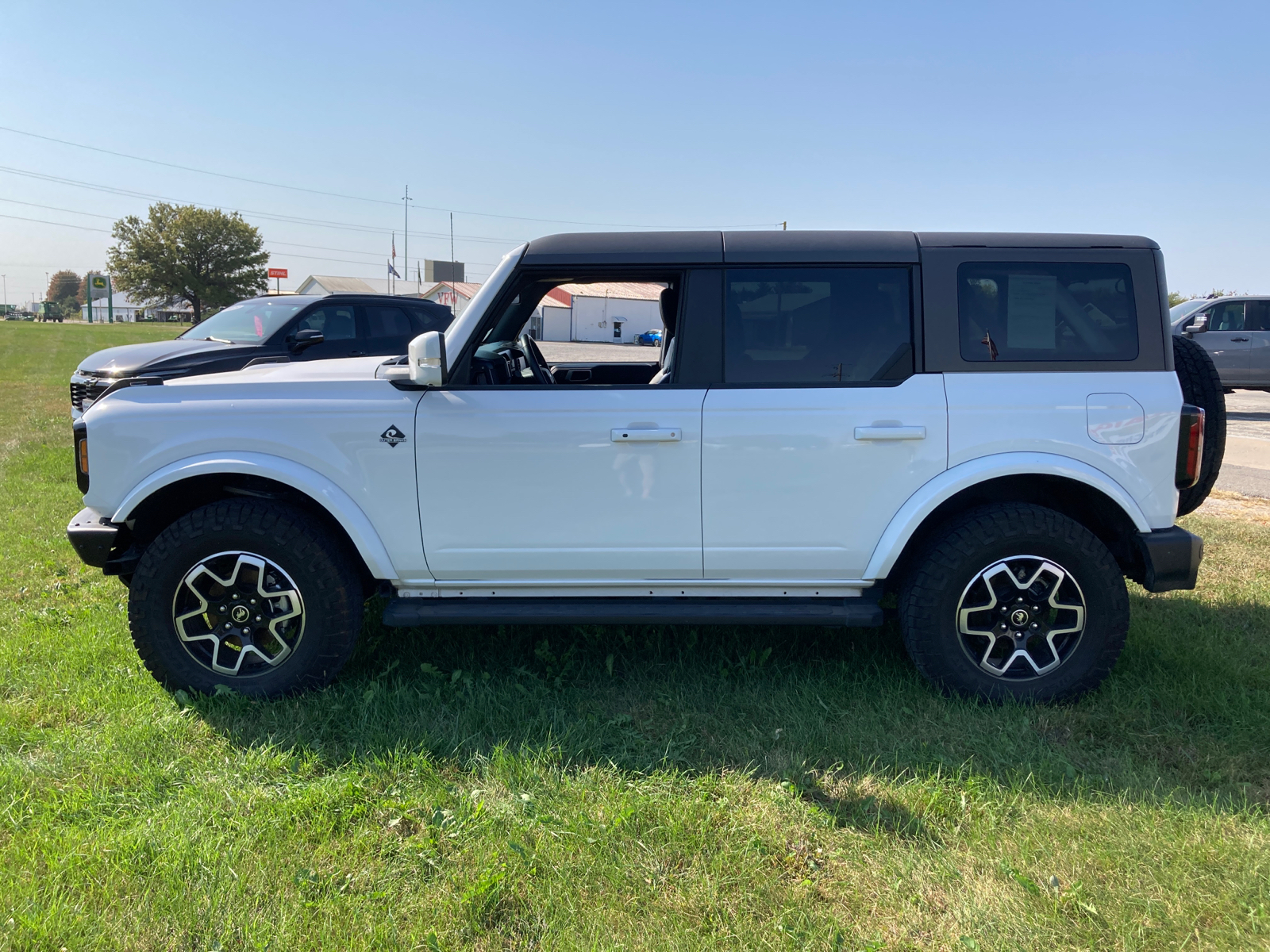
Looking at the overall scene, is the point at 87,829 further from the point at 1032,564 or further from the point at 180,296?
the point at 180,296

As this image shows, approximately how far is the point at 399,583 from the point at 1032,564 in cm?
264

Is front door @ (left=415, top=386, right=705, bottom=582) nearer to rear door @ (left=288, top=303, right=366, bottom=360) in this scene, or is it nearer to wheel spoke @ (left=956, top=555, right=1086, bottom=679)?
wheel spoke @ (left=956, top=555, right=1086, bottom=679)

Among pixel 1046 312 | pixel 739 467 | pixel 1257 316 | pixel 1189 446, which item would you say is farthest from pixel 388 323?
pixel 1257 316

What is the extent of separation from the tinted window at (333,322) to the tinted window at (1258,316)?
14081 mm

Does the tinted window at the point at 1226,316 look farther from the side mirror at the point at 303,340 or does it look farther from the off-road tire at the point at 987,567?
the side mirror at the point at 303,340

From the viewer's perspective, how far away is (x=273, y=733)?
339 centimetres

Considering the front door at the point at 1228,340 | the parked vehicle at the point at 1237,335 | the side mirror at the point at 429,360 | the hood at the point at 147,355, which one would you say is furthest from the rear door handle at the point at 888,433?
the front door at the point at 1228,340

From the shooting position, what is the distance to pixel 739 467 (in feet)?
11.6

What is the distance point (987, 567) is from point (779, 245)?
1.58m

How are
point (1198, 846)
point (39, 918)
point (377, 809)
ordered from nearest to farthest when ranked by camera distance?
point (39, 918) < point (1198, 846) < point (377, 809)

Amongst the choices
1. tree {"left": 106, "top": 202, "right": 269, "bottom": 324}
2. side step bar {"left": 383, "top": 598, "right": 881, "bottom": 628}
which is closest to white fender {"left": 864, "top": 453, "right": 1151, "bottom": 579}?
side step bar {"left": 383, "top": 598, "right": 881, "bottom": 628}

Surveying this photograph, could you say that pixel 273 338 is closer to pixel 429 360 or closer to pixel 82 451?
pixel 82 451

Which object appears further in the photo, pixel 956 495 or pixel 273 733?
pixel 956 495

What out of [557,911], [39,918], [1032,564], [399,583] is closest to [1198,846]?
[1032,564]
